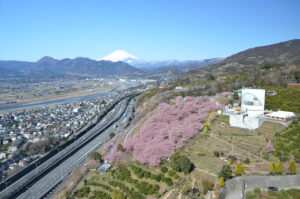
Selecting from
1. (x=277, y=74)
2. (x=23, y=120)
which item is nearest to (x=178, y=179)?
(x=277, y=74)

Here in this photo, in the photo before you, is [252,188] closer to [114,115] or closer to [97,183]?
[97,183]

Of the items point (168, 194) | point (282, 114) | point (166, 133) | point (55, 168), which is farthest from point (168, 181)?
point (55, 168)

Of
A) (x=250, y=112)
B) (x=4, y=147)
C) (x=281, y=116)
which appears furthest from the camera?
(x=4, y=147)

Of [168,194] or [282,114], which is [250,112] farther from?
[168,194]

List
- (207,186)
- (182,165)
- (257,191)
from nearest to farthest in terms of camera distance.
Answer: (257,191), (207,186), (182,165)

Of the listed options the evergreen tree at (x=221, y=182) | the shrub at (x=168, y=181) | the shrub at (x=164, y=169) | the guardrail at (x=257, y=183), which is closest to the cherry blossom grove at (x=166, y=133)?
the shrub at (x=164, y=169)

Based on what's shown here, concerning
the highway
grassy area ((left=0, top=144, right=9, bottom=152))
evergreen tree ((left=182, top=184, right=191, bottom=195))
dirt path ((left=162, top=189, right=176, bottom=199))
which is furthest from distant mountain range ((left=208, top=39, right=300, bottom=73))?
evergreen tree ((left=182, top=184, right=191, bottom=195))
